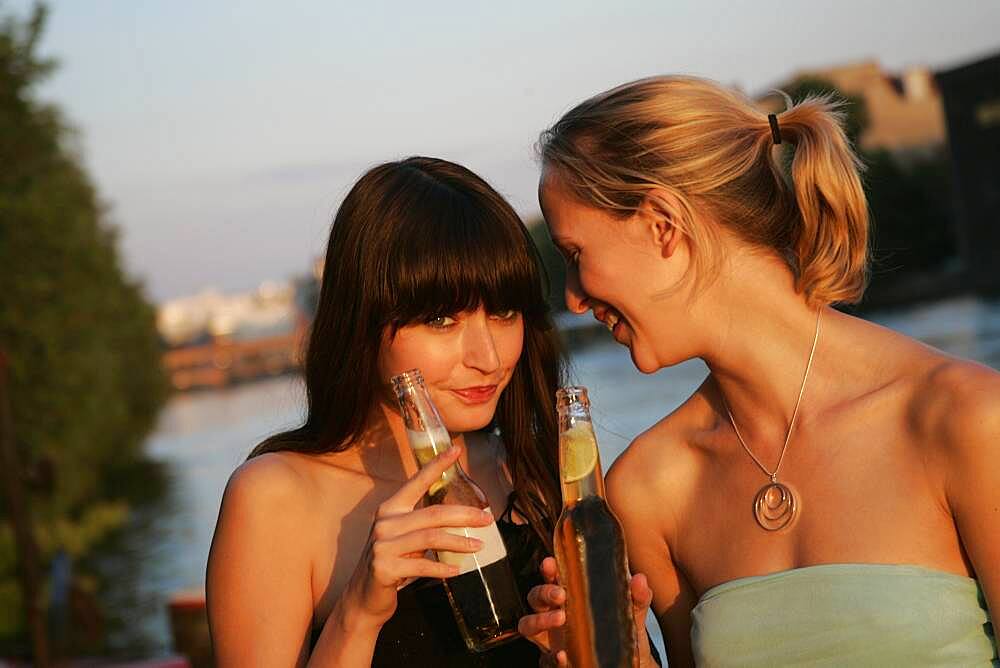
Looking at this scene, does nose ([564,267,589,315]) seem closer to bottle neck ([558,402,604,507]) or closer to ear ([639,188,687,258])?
ear ([639,188,687,258])

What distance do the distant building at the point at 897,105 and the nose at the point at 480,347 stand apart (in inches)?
1730

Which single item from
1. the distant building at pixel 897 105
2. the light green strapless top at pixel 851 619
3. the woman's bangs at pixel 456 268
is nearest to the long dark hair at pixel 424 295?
the woman's bangs at pixel 456 268

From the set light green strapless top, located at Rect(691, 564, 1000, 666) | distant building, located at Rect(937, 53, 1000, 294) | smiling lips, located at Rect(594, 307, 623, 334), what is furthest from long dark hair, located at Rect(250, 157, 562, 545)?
distant building, located at Rect(937, 53, 1000, 294)

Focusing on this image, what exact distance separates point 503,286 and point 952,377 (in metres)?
1.04

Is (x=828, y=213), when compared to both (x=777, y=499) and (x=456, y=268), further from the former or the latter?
(x=456, y=268)

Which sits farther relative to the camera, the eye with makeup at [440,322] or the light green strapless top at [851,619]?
the eye with makeup at [440,322]

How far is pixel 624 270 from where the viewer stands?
2709 mm

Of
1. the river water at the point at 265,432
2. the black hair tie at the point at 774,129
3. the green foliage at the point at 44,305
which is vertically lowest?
the river water at the point at 265,432

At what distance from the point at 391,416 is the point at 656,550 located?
82 cm

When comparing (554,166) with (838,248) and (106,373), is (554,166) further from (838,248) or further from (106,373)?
(106,373)

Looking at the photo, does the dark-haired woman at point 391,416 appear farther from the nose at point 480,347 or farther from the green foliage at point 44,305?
the green foliage at point 44,305

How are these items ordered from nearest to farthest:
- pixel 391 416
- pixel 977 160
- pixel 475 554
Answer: pixel 475 554, pixel 391 416, pixel 977 160

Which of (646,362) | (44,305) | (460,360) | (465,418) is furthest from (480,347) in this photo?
(44,305)

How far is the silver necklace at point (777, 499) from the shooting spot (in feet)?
8.81
